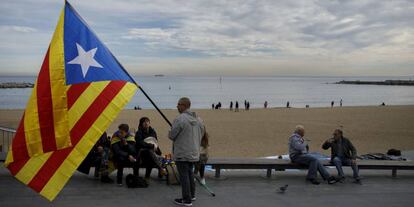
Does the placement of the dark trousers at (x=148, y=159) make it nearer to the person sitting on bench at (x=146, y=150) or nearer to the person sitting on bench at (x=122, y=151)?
the person sitting on bench at (x=146, y=150)

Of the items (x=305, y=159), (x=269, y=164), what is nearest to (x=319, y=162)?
(x=305, y=159)

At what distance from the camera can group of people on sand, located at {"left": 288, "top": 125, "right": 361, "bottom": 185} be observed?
8.69m

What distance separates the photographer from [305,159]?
8797 mm

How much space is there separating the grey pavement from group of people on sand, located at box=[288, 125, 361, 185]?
0.70 feet

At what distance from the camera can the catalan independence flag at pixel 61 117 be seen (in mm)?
5602

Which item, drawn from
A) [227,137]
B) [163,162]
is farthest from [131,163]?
[227,137]

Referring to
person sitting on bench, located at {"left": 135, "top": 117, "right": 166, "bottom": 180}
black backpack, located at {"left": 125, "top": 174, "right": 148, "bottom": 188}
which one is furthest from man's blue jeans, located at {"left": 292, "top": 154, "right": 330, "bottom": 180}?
black backpack, located at {"left": 125, "top": 174, "right": 148, "bottom": 188}

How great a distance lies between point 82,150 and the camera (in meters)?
5.65

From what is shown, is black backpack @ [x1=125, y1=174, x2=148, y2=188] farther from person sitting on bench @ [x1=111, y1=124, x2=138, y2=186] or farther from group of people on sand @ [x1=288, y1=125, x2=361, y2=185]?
group of people on sand @ [x1=288, y1=125, x2=361, y2=185]

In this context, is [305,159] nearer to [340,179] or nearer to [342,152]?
[340,179]

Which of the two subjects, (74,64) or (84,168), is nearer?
(74,64)

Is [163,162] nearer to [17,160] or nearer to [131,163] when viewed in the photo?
[131,163]

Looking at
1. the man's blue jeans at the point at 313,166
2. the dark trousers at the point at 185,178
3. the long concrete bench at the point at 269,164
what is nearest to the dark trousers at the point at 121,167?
the long concrete bench at the point at 269,164

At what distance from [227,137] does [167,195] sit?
17465 mm
